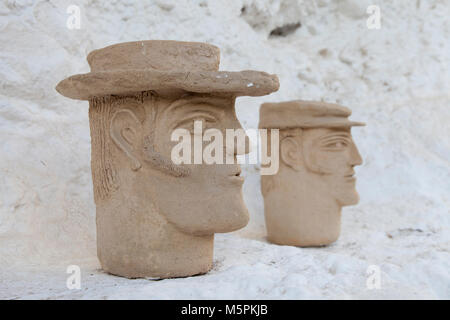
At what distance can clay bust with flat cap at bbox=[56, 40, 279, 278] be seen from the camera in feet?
9.77

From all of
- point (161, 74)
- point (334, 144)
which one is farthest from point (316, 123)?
point (161, 74)

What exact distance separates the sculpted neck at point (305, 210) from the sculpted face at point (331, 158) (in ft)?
0.22

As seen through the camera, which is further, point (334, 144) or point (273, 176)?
point (273, 176)

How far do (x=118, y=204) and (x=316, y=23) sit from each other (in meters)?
4.85

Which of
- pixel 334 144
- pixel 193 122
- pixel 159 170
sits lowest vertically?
pixel 159 170

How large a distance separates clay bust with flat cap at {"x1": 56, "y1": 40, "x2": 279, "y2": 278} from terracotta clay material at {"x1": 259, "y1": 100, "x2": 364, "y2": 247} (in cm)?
155

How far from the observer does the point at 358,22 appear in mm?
7148

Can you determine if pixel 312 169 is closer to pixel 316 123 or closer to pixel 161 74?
pixel 316 123

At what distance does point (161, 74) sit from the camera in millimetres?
2809

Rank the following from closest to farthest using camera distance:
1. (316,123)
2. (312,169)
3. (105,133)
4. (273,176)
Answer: (105,133) → (316,123) → (312,169) → (273,176)

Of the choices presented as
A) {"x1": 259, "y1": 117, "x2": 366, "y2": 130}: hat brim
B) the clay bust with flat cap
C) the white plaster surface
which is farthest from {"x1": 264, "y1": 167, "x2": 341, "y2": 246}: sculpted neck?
the clay bust with flat cap

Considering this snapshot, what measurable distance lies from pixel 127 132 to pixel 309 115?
193cm

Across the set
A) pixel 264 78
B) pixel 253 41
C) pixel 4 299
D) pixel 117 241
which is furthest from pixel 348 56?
pixel 4 299

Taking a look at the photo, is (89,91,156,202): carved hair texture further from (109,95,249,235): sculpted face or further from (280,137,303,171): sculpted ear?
(280,137,303,171): sculpted ear
